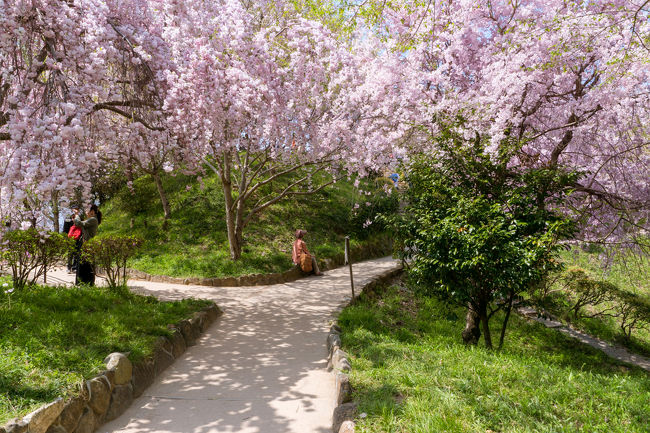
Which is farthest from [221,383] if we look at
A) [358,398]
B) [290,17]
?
[290,17]

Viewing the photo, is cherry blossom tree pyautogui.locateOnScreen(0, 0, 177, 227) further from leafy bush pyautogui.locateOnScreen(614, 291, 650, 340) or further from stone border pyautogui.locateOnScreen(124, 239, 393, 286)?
leafy bush pyautogui.locateOnScreen(614, 291, 650, 340)

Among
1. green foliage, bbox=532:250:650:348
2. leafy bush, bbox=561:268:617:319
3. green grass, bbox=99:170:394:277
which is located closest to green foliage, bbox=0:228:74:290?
green grass, bbox=99:170:394:277

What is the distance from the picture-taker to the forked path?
3.67m

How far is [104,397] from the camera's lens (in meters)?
3.70

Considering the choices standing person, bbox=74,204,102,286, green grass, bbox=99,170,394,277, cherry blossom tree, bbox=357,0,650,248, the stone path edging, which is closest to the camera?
cherry blossom tree, bbox=357,0,650,248

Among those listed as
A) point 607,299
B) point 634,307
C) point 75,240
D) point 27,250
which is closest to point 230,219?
point 75,240

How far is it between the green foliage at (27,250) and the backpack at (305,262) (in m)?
5.62

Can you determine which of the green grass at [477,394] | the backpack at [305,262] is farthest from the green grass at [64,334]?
the backpack at [305,262]

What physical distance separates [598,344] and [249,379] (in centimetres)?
823

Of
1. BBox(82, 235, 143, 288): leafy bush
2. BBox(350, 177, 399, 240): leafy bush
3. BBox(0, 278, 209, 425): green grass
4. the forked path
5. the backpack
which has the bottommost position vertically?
the forked path

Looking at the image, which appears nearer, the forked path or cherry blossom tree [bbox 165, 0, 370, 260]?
the forked path

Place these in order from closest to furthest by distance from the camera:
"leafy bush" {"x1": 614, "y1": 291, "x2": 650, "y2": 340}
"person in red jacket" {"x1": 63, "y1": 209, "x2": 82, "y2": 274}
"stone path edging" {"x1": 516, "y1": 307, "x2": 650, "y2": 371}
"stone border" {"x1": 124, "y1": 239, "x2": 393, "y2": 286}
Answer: "person in red jacket" {"x1": 63, "y1": 209, "x2": 82, "y2": 274}
"stone path edging" {"x1": 516, "y1": 307, "x2": 650, "y2": 371}
"leafy bush" {"x1": 614, "y1": 291, "x2": 650, "y2": 340}
"stone border" {"x1": 124, "y1": 239, "x2": 393, "y2": 286}

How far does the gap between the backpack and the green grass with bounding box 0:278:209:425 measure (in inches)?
164

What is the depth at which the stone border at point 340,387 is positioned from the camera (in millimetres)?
3352
